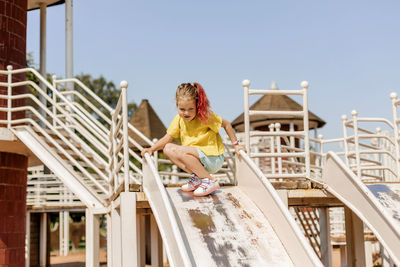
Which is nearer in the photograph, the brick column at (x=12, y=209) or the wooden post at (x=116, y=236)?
the wooden post at (x=116, y=236)

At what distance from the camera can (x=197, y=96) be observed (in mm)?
5758

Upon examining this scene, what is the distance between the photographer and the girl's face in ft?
18.7

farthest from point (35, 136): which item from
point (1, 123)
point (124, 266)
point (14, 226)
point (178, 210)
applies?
point (178, 210)

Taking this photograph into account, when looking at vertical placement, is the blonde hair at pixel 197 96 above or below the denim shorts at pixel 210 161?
above

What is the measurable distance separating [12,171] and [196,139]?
5.12 metres

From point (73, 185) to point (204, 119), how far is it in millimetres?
2830

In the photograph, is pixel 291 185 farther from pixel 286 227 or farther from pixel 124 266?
pixel 124 266

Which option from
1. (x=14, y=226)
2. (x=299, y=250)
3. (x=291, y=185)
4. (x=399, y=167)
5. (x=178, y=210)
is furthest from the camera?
(x=14, y=226)

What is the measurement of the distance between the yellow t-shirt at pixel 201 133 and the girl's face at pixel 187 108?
0.18m

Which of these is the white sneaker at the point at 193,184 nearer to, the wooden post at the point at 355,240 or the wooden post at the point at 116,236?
the wooden post at the point at 116,236

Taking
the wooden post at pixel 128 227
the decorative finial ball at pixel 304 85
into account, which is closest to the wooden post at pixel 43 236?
the wooden post at pixel 128 227

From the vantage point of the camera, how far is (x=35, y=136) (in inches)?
341

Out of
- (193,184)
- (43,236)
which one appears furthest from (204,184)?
(43,236)

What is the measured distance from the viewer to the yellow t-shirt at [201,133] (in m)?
5.89
